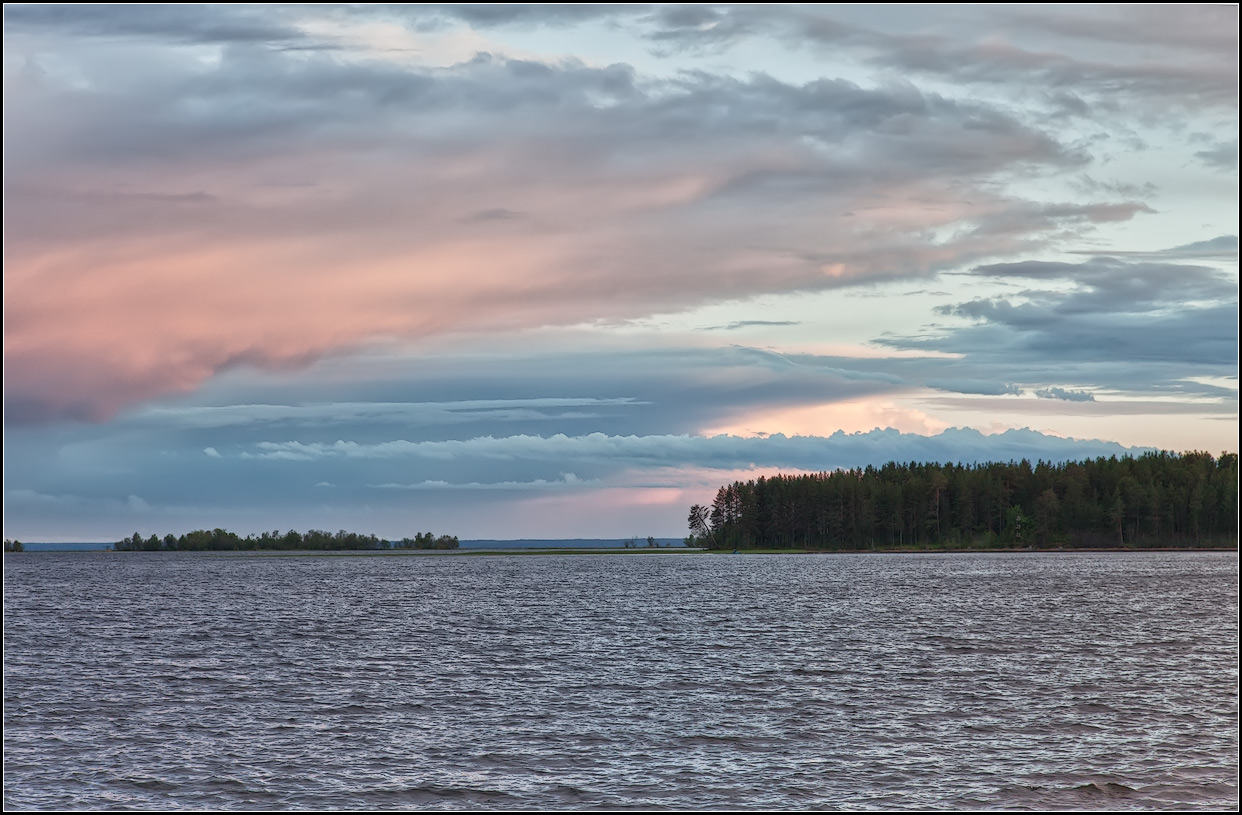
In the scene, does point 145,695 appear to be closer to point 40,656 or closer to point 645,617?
point 40,656

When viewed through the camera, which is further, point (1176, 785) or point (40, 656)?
point (40, 656)

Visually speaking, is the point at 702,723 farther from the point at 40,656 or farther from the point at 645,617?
the point at 645,617

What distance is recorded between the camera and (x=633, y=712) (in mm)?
45469

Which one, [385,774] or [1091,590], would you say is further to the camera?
[1091,590]

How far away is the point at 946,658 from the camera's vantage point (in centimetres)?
6331

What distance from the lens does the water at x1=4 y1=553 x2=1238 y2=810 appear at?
32.9m

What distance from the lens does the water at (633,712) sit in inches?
1297

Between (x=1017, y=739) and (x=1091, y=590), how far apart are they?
97.3 metres

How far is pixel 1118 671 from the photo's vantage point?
56.8 meters

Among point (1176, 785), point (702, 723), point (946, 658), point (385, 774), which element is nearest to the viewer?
point (1176, 785)

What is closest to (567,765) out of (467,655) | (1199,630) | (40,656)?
(467,655)

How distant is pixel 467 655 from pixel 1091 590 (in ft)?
286

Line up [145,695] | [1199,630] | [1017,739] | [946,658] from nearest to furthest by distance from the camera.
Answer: [1017,739] → [145,695] → [946,658] → [1199,630]

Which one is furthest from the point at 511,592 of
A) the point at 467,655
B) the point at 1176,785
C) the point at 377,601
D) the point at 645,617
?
the point at 1176,785
